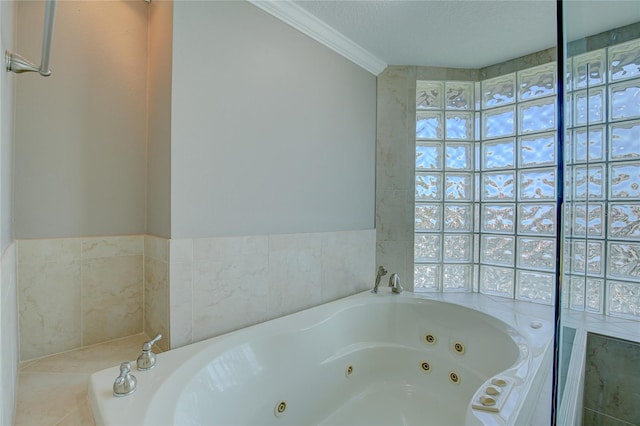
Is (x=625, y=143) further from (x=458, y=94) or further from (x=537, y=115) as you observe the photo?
(x=458, y=94)

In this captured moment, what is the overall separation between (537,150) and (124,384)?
255cm

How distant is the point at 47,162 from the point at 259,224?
90cm

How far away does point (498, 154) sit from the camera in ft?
7.16

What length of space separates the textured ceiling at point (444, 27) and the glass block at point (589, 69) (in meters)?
0.74

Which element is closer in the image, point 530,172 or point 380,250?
point 530,172

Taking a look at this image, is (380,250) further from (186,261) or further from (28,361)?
(28,361)

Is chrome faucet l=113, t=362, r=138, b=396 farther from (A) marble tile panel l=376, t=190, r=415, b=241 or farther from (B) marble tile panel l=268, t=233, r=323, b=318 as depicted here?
(A) marble tile panel l=376, t=190, r=415, b=241

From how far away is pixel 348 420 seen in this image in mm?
1455

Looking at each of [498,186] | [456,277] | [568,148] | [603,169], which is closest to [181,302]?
[568,148]

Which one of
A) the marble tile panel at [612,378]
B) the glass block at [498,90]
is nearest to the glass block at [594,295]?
the marble tile panel at [612,378]

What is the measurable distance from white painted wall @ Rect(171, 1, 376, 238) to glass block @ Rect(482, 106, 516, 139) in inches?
40.3

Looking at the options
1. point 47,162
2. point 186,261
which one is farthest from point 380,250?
point 47,162

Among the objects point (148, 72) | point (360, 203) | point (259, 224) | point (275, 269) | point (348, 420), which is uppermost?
point (148, 72)

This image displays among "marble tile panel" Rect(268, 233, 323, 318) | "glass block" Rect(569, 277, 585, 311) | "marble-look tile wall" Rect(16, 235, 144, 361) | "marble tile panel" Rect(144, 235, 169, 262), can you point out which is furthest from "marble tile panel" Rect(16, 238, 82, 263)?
A: "glass block" Rect(569, 277, 585, 311)
